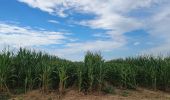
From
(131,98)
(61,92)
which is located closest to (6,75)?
(61,92)

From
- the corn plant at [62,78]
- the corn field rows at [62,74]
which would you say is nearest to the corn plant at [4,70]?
the corn field rows at [62,74]

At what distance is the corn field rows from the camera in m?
12.6

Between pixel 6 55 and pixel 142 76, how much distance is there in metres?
6.03

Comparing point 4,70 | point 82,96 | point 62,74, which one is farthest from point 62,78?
point 4,70

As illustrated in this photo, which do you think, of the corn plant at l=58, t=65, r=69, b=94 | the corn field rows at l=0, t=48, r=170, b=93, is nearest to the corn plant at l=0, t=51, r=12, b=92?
the corn field rows at l=0, t=48, r=170, b=93

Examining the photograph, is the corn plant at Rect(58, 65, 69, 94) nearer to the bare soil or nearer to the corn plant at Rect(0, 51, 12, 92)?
the bare soil

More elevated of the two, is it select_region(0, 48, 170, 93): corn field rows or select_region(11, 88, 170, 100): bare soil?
select_region(0, 48, 170, 93): corn field rows

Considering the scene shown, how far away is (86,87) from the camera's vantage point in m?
12.6

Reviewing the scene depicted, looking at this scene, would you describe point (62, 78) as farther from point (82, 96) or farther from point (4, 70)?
point (4, 70)

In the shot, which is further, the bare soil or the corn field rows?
the corn field rows

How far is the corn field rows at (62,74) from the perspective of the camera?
12.6 m

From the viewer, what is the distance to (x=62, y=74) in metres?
12.4

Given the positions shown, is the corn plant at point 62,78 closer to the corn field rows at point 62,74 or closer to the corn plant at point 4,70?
the corn field rows at point 62,74

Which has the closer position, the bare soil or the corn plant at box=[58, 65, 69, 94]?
the bare soil
